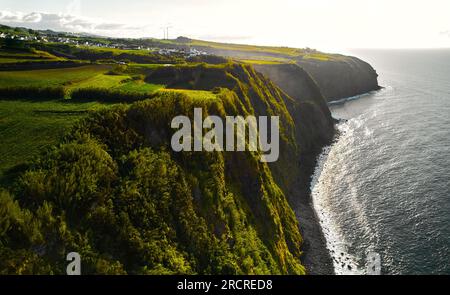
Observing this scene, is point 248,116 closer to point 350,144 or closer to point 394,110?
point 350,144

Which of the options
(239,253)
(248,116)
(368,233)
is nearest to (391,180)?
(368,233)

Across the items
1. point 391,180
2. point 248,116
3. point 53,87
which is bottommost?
point 391,180

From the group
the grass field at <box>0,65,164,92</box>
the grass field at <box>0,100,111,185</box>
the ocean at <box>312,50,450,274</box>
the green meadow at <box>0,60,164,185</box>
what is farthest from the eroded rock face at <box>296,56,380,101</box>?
the grass field at <box>0,100,111,185</box>

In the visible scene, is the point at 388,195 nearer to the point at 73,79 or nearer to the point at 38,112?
the point at 38,112

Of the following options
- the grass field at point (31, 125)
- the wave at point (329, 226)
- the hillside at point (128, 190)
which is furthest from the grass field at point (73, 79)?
the wave at point (329, 226)

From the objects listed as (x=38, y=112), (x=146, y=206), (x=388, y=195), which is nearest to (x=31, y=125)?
(x=38, y=112)

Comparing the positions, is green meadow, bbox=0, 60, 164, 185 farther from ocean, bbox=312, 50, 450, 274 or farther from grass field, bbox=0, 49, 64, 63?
ocean, bbox=312, 50, 450, 274
